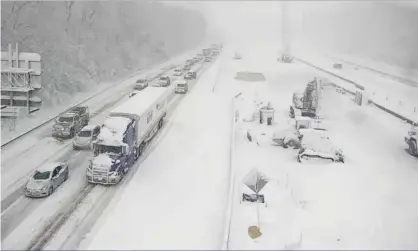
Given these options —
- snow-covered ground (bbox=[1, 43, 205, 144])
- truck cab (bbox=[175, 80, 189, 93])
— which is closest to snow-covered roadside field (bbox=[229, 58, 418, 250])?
truck cab (bbox=[175, 80, 189, 93])

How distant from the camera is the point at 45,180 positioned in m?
21.0

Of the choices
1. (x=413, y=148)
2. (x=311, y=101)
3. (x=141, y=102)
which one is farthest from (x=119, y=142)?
(x=311, y=101)

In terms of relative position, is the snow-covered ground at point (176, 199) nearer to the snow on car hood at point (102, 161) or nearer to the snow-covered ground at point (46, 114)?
the snow on car hood at point (102, 161)

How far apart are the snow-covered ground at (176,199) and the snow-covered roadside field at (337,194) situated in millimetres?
1117

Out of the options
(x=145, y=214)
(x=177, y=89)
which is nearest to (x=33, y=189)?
(x=145, y=214)

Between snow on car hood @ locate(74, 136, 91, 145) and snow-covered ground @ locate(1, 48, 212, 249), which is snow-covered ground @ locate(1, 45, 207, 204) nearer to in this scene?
snow-covered ground @ locate(1, 48, 212, 249)

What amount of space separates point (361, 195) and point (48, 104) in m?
28.8

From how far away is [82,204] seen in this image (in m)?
20.3

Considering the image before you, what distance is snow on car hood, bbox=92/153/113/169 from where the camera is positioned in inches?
875

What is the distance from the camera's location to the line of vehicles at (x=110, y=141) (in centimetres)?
2153

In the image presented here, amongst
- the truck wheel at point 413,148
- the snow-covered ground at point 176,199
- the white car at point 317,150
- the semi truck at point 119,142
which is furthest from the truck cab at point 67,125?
the truck wheel at point 413,148

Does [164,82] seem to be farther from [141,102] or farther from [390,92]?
[390,92]

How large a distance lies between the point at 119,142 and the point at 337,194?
40.9 feet

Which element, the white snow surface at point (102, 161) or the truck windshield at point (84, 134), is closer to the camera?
the white snow surface at point (102, 161)
